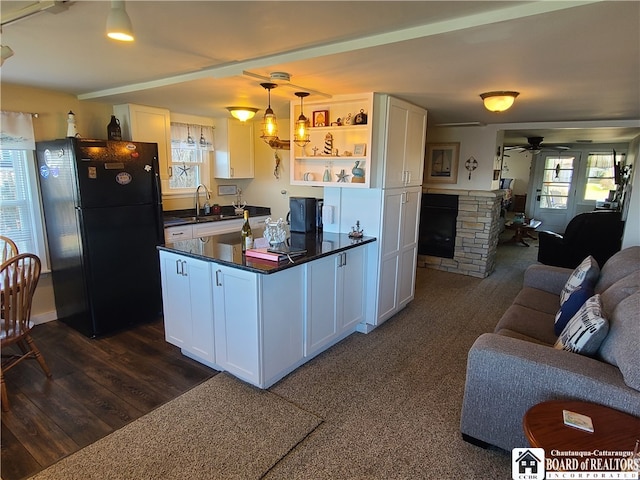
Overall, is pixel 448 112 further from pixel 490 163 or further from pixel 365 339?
pixel 365 339

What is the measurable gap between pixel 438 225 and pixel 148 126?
4082mm

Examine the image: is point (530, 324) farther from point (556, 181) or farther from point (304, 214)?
point (556, 181)

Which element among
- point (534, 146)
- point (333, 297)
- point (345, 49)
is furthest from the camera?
point (534, 146)

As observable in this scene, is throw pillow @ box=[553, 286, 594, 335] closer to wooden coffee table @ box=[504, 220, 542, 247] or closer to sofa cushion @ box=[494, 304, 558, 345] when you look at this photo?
sofa cushion @ box=[494, 304, 558, 345]

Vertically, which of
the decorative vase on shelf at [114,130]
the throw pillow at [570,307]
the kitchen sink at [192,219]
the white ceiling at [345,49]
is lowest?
the throw pillow at [570,307]

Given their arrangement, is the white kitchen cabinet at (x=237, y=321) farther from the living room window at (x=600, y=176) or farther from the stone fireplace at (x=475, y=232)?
the living room window at (x=600, y=176)

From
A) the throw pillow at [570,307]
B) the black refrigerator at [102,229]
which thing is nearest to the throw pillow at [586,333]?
the throw pillow at [570,307]

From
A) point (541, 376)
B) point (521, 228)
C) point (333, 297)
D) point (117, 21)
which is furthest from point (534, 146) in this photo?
point (117, 21)

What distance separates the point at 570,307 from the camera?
241 centimetres

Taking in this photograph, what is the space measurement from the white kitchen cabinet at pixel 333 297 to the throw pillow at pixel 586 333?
5.06 ft

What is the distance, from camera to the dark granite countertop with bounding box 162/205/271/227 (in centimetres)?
428

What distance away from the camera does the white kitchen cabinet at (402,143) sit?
3.20 m

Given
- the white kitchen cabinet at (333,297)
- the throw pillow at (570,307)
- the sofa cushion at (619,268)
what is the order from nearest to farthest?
the throw pillow at (570,307) → the sofa cushion at (619,268) → the white kitchen cabinet at (333,297)

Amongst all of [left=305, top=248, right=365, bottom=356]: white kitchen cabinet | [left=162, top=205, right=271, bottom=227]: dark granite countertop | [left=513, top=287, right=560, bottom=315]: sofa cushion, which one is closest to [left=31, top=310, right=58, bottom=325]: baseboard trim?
[left=162, top=205, right=271, bottom=227]: dark granite countertop
